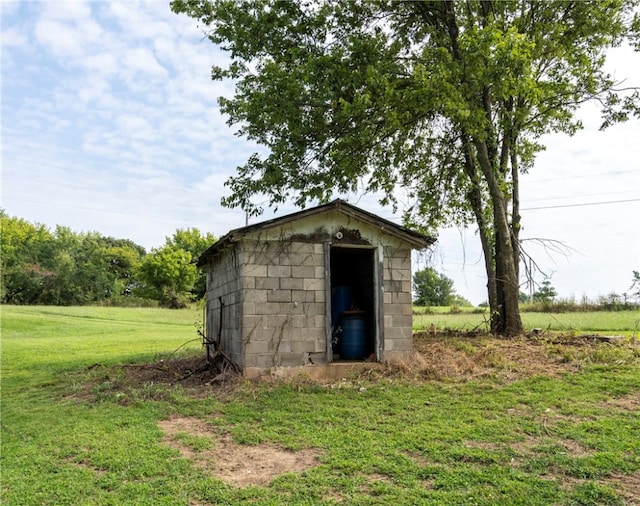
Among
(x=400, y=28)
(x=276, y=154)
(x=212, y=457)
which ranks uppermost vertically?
(x=400, y=28)

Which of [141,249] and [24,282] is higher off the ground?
[141,249]

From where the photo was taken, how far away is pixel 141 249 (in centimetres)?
8069

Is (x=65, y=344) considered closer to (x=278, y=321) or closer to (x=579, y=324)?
(x=278, y=321)

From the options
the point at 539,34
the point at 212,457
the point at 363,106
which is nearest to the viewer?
the point at 212,457

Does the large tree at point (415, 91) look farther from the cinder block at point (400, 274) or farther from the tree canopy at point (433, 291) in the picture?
the tree canopy at point (433, 291)

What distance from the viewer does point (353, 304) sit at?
11.3m

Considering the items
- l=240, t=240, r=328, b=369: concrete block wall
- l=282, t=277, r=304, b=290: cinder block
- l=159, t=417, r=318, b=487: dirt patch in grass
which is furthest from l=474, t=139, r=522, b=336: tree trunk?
l=159, t=417, r=318, b=487: dirt patch in grass

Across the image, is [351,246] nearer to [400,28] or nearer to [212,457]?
[212,457]

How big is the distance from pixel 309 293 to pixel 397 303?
189 centimetres

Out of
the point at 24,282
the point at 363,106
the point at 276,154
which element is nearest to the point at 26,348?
the point at 276,154

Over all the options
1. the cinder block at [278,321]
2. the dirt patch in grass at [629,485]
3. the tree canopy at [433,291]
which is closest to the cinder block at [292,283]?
the cinder block at [278,321]

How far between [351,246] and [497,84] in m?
4.27

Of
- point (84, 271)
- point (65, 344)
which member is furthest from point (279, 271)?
point (84, 271)

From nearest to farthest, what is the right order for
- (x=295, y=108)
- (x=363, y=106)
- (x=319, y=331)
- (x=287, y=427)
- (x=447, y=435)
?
(x=447, y=435), (x=287, y=427), (x=319, y=331), (x=363, y=106), (x=295, y=108)
